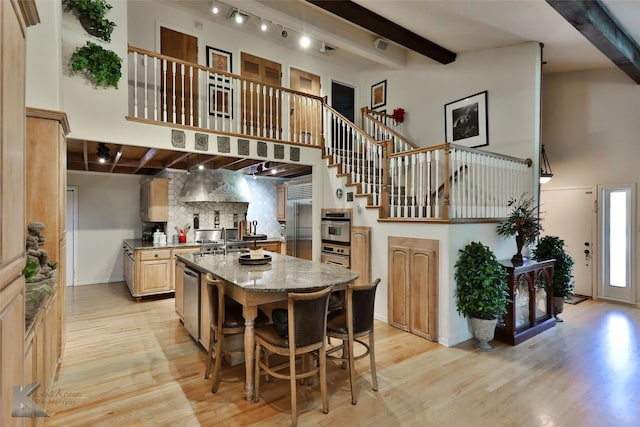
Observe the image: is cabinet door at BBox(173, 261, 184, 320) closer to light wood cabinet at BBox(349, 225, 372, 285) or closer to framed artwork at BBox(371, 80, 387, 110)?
light wood cabinet at BBox(349, 225, 372, 285)

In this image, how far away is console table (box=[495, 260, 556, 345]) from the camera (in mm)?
3738

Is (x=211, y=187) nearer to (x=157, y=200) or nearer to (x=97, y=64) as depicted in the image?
(x=157, y=200)

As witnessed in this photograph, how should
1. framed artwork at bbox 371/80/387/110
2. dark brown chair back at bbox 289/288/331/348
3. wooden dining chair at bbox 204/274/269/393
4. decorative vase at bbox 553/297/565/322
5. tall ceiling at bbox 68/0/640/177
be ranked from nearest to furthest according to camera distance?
dark brown chair back at bbox 289/288/331/348 < wooden dining chair at bbox 204/274/269/393 < tall ceiling at bbox 68/0/640/177 < decorative vase at bbox 553/297/565/322 < framed artwork at bbox 371/80/387/110

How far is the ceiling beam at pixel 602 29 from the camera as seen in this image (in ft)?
10.5

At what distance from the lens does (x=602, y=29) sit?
3.57 metres

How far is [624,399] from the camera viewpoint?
2617 mm

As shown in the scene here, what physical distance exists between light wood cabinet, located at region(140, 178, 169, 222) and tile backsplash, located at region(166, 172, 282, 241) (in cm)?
23

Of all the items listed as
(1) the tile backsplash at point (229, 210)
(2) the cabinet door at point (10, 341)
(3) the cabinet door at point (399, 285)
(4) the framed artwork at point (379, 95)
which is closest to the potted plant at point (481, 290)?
(3) the cabinet door at point (399, 285)

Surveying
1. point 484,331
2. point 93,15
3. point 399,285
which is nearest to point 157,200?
point 93,15

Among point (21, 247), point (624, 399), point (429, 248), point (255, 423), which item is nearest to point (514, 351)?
point (624, 399)

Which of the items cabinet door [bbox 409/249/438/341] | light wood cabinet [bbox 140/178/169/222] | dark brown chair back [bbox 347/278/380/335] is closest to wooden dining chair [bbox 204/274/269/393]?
dark brown chair back [bbox 347/278/380/335]

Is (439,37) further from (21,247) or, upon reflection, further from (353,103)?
(21,247)

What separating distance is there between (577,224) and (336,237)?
169 inches

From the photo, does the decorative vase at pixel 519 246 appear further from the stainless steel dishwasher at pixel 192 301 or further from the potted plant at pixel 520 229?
the stainless steel dishwasher at pixel 192 301
